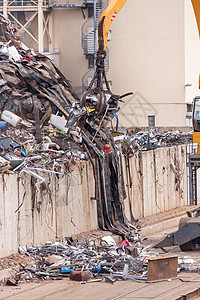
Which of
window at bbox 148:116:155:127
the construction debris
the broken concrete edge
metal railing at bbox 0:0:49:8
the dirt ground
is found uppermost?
metal railing at bbox 0:0:49:8

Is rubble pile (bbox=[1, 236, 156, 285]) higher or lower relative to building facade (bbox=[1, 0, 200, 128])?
lower

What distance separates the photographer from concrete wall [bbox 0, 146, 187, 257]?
17453 millimetres

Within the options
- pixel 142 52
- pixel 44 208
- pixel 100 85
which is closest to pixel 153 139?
pixel 100 85

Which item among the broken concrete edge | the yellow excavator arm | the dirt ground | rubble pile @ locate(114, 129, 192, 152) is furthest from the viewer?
rubble pile @ locate(114, 129, 192, 152)

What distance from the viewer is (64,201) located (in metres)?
19.9

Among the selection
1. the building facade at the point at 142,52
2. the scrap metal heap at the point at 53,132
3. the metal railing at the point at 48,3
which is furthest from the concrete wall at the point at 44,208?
the metal railing at the point at 48,3

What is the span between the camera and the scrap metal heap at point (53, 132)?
68.2ft

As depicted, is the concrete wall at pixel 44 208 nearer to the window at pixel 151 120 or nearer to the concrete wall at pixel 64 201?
the concrete wall at pixel 64 201

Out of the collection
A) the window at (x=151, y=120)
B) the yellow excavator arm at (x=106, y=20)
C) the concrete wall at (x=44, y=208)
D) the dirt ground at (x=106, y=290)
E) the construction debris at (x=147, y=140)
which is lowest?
the dirt ground at (x=106, y=290)

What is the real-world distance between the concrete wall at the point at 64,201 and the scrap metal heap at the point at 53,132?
1.56 feet

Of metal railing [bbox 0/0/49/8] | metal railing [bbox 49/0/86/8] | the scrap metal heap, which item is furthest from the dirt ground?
metal railing [bbox 49/0/86/8]

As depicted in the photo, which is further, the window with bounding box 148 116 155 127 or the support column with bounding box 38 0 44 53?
the window with bounding box 148 116 155 127

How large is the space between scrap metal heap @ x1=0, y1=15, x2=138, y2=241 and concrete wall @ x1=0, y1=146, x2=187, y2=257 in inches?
18.7

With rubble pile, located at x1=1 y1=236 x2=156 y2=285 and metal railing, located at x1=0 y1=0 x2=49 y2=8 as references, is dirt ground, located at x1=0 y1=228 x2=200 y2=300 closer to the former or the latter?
rubble pile, located at x1=1 y1=236 x2=156 y2=285
